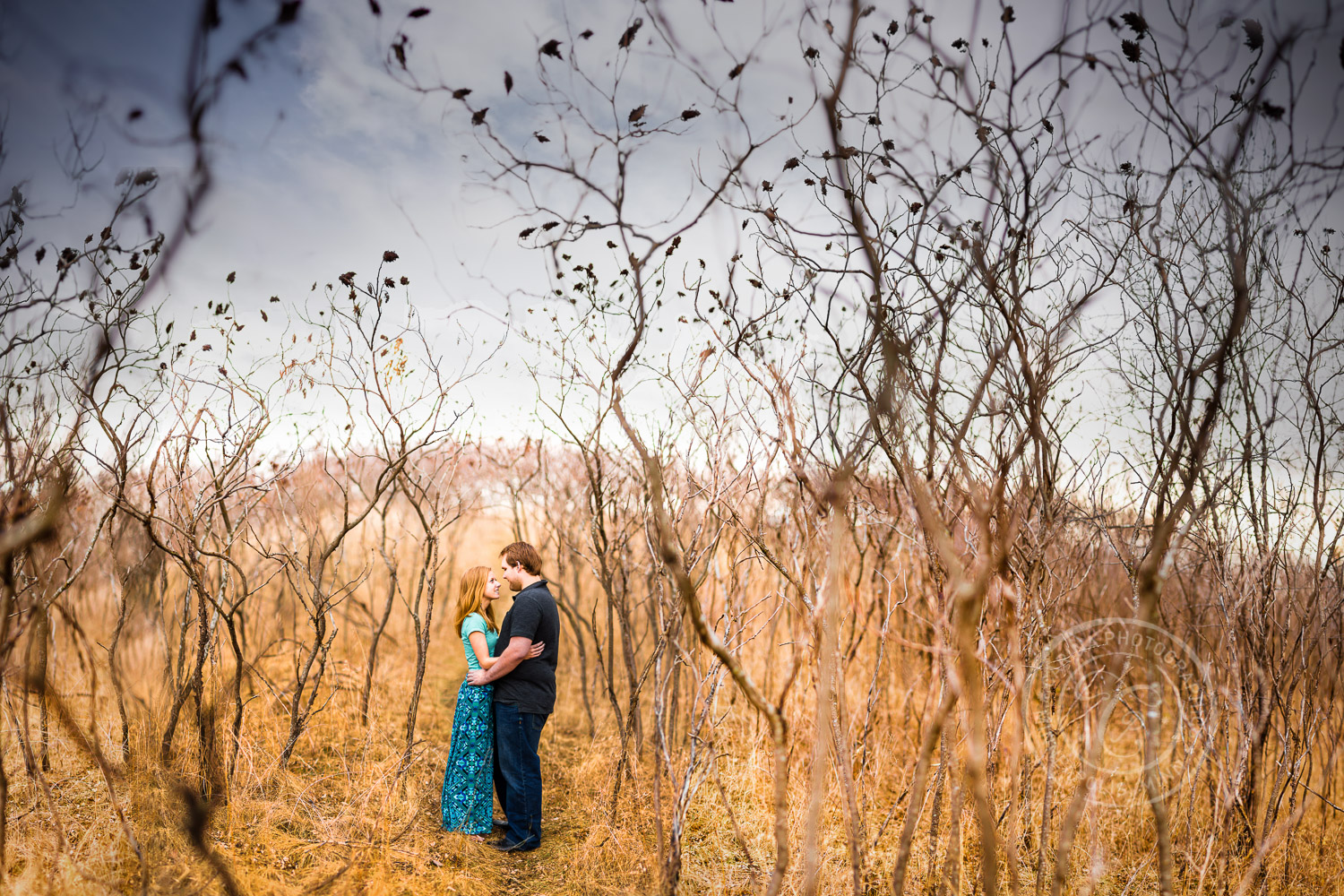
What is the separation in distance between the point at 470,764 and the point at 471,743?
0.39ft

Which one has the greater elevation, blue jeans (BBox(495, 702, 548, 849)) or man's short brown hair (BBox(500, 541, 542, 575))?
man's short brown hair (BBox(500, 541, 542, 575))

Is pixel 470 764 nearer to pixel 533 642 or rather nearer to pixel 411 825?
pixel 411 825

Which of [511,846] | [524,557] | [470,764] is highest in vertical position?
[524,557]

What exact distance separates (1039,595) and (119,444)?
4294 mm

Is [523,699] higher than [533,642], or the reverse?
[533,642]

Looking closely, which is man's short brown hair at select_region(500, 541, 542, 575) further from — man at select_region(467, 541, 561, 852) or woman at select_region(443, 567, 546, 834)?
woman at select_region(443, 567, 546, 834)

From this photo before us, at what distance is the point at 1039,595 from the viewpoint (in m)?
3.05

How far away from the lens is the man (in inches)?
140

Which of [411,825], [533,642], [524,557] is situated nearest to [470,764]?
[411,825]

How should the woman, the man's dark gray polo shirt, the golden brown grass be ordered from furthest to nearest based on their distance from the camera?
the woman
the man's dark gray polo shirt
the golden brown grass

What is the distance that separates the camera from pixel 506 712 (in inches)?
142

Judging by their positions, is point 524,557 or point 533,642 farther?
point 524,557

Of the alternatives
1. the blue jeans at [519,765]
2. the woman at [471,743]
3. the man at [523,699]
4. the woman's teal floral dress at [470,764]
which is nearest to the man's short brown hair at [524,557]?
the man at [523,699]

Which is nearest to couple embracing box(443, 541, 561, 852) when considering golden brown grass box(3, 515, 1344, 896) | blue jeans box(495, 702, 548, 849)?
blue jeans box(495, 702, 548, 849)
